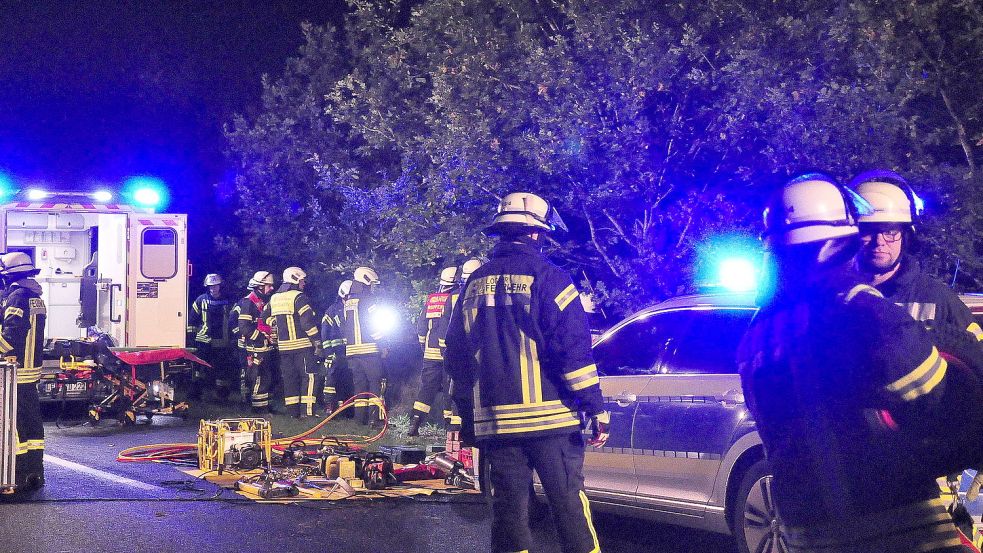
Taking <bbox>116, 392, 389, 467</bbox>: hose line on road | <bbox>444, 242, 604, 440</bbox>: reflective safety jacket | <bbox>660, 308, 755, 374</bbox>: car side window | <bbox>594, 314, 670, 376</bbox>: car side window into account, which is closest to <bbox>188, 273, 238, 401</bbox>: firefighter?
<bbox>116, 392, 389, 467</bbox>: hose line on road

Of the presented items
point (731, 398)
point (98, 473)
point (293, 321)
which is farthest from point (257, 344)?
point (731, 398)

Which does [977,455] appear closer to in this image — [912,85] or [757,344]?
[757,344]

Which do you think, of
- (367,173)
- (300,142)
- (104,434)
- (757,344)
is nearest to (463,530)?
(757,344)

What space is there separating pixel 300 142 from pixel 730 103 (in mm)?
10425

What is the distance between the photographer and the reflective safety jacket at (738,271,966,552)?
2.61 metres

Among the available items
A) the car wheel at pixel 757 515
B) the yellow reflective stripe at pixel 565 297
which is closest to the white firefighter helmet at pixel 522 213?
the yellow reflective stripe at pixel 565 297

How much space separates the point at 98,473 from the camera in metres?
9.96

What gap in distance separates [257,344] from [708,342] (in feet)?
34.6

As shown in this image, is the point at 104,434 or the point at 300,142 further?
the point at 300,142

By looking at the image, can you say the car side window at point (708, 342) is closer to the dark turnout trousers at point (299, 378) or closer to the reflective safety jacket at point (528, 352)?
the reflective safety jacket at point (528, 352)

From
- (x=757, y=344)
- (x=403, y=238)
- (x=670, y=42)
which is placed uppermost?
(x=670, y=42)

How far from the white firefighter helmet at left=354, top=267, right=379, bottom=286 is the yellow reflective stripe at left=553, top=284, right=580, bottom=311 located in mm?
9305

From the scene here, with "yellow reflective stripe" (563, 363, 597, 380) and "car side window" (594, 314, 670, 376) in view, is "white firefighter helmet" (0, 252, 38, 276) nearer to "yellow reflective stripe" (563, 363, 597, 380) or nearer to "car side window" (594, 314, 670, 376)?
"car side window" (594, 314, 670, 376)

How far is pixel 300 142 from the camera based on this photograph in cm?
1908
